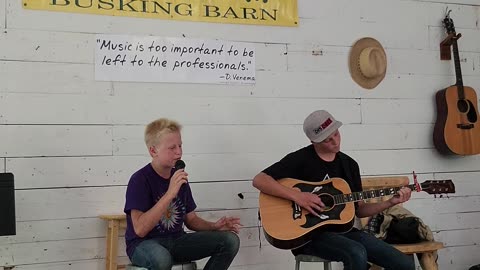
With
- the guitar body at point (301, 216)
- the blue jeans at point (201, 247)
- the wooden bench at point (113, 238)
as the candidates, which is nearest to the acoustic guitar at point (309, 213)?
the guitar body at point (301, 216)

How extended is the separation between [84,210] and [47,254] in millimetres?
271

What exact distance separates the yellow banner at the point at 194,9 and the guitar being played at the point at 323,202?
0.81 meters

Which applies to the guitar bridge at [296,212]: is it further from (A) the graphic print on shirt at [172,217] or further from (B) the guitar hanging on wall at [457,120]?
(B) the guitar hanging on wall at [457,120]

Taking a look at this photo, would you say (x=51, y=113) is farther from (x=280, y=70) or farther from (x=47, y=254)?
(x=280, y=70)

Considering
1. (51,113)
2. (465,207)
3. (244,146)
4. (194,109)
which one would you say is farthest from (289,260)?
(51,113)

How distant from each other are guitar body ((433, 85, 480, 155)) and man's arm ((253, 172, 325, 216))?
123 centimetres

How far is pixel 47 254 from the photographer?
2648mm

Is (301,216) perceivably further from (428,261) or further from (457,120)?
(457,120)

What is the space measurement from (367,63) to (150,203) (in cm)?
167

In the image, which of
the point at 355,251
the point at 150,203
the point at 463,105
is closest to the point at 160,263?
the point at 150,203

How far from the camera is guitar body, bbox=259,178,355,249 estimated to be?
236 cm

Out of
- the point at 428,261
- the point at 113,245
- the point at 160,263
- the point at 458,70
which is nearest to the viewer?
the point at 160,263

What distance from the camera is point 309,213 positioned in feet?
7.91

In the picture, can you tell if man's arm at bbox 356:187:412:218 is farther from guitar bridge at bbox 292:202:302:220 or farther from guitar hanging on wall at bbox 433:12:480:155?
guitar hanging on wall at bbox 433:12:480:155
